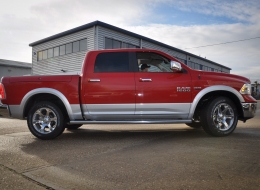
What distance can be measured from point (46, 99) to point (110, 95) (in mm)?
1511

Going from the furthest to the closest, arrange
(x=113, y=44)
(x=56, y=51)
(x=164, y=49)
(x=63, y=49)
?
(x=164, y=49) < (x=56, y=51) < (x=63, y=49) < (x=113, y=44)

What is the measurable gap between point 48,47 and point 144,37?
9085 millimetres

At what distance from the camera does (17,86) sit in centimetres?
498

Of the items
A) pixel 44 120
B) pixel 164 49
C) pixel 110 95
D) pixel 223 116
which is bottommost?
pixel 44 120

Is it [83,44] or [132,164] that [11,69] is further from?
[132,164]

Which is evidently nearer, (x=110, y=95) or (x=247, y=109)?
(x=110, y=95)

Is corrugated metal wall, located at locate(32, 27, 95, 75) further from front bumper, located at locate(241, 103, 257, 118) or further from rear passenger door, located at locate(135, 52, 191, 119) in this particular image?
front bumper, located at locate(241, 103, 257, 118)

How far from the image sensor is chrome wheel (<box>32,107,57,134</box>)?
4949 mm

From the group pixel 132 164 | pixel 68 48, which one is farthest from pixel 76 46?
pixel 132 164

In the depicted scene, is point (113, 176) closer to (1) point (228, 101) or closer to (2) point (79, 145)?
(2) point (79, 145)

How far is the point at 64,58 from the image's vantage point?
20.1 metres

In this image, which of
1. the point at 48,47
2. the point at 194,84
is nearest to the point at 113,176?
the point at 194,84

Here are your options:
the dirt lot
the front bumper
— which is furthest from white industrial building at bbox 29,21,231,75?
the dirt lot

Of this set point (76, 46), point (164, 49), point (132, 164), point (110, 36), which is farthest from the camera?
point (164, 49)
